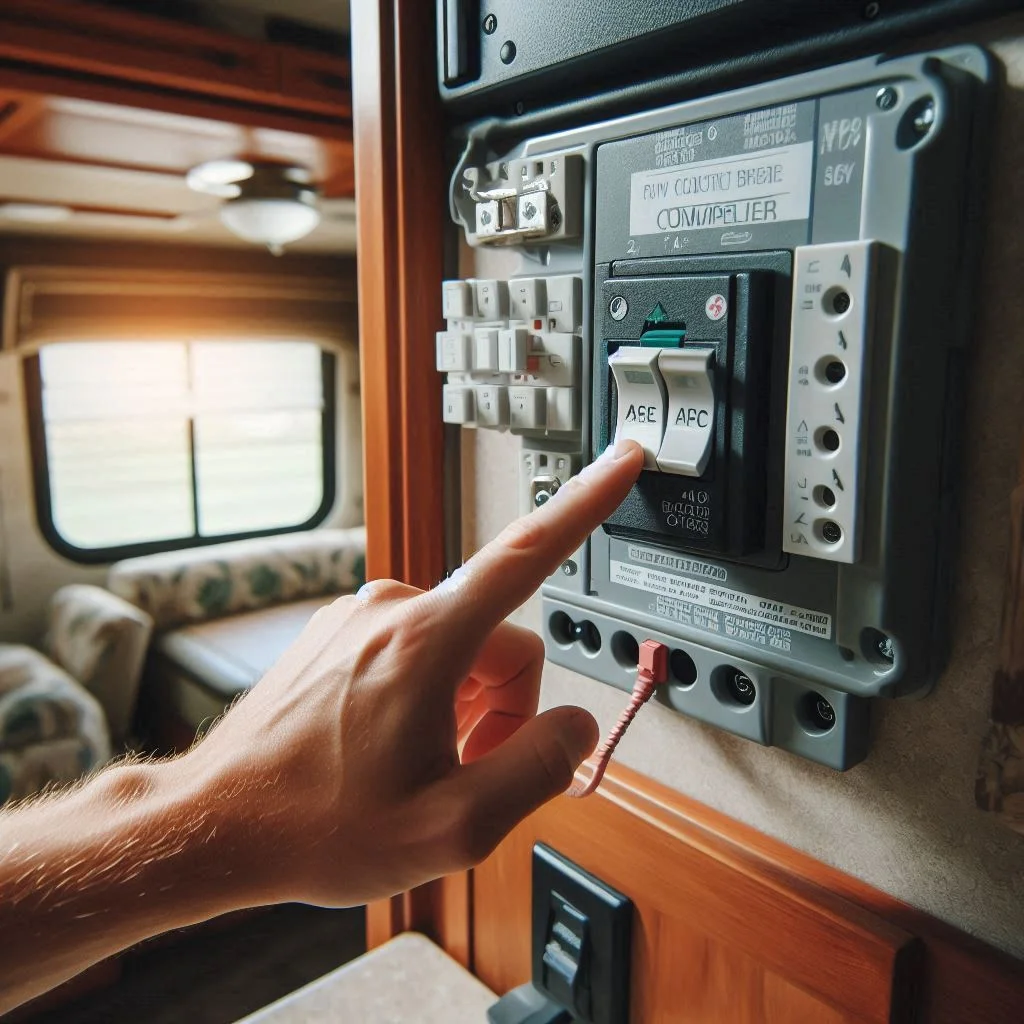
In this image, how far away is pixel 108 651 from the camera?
11.1ft

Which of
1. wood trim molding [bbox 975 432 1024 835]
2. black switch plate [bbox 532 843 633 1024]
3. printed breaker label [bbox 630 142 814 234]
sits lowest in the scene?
black switch plate [bbox 532 843 633 1024]

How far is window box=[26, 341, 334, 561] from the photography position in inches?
153

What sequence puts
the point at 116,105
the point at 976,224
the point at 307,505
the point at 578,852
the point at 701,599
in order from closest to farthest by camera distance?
1. the point at 976,224
2. the point at 701,599
3. the point at 578,852
4. the point at 116,105
5. the point at 307,505

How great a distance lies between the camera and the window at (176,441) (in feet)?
12.7

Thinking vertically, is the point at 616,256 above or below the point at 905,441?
above

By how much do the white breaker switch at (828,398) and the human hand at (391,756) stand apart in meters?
0.11

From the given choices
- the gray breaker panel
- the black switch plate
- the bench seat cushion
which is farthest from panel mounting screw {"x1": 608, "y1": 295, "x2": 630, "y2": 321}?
the bench seat cushion

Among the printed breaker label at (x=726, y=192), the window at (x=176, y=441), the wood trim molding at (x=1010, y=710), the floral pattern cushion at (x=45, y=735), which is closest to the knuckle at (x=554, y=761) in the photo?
the wood trim molding at (x=1010, y=710)

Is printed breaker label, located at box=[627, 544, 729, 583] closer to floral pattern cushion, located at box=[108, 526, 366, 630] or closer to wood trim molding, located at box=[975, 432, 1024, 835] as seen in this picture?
wood trim molding, located at box=[975, 432, 1024, 835]

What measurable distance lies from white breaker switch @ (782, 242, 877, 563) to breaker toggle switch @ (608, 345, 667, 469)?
85 millimetres

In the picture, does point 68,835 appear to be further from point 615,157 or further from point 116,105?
point 116,105

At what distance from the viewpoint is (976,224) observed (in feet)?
1.52

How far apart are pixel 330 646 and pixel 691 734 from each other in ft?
0.96

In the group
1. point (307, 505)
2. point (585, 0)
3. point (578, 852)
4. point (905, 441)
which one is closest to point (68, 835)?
point (578, 852)
